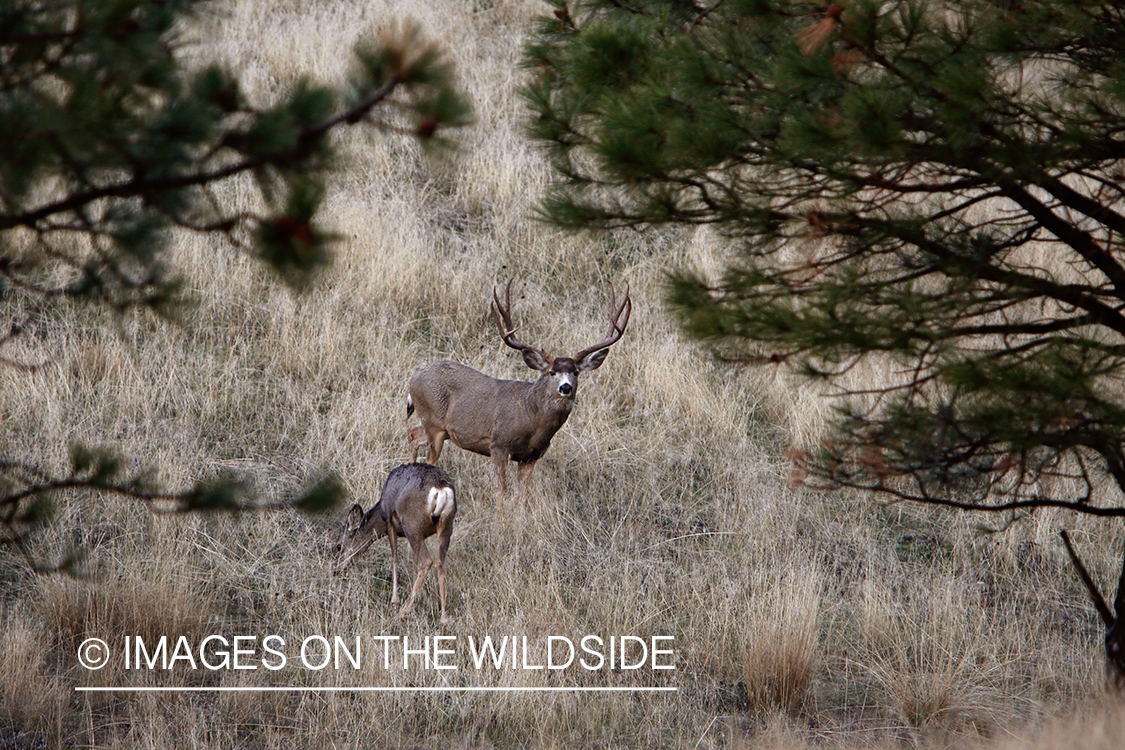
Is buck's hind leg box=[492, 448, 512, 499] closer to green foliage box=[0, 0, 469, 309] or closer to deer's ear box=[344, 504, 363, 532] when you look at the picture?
deer's ear box=[344, 504, 363, 532]

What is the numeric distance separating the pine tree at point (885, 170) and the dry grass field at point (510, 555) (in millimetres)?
1250

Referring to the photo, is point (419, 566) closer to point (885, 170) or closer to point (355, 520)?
point (355, 520)

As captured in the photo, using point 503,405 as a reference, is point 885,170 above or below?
above

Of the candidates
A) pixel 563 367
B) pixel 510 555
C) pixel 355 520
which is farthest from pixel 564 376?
pixel 355 520

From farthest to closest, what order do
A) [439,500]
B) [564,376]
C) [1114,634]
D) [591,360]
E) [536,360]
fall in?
[536,360], [591,360], [564,376], [439,500], [1114,634]

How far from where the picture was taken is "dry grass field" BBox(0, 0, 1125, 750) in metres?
5.59

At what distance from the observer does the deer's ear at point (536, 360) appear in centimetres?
764

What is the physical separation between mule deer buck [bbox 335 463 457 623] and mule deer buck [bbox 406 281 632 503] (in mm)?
1123

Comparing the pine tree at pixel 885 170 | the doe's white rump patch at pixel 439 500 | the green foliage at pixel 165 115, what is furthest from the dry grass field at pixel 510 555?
the pine tree at pixel 885 170

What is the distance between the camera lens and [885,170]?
15.1 feet

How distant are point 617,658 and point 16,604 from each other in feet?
11.5

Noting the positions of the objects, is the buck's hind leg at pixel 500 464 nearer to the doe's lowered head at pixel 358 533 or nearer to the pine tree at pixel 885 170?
the doe's lowered head at pixel 358 533

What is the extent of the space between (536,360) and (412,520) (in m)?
1.76

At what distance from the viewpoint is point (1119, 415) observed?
3.98 meters
